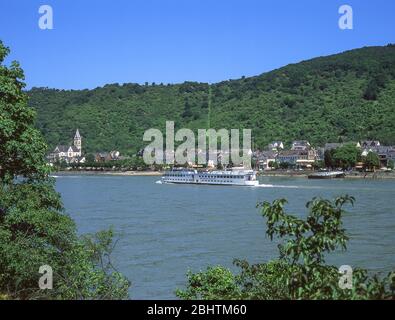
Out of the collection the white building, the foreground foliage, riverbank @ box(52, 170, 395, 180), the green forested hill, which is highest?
the green forested hill

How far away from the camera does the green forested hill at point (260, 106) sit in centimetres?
7731

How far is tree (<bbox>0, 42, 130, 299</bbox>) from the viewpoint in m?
6.76

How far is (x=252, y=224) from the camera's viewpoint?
1919 cm

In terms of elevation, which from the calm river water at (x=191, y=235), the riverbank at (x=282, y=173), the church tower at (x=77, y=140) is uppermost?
the church tower at (x=77, y=140)

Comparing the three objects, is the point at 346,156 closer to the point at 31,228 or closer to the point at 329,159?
the point at 329,159

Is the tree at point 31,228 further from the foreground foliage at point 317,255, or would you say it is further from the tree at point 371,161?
the tree at point 371,161

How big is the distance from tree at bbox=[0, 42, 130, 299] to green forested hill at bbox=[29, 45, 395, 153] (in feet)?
209

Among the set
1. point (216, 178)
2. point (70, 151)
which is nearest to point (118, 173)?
point (70, 151)

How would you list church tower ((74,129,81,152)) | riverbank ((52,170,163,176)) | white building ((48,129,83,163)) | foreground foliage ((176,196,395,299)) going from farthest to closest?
1. church tower ((74,129,81,152))
2. white building ((48,129,83,163))
3. riverbank ((52,170,163,176))
4. foreground foliage ((176,196,395,299))

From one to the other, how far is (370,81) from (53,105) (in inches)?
1949

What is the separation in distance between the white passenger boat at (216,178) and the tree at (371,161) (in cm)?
1590

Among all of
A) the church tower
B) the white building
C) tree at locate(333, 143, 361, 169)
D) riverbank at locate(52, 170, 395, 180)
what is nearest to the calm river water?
riverbank at locate(52, 170, 395, 180)

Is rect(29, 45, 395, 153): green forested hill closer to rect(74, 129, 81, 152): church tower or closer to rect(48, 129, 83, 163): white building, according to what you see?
rect(74, 129, 81, 152): church tower

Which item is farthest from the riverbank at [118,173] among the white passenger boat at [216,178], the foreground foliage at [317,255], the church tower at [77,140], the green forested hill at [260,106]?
the foreground foliage at [317,255]
